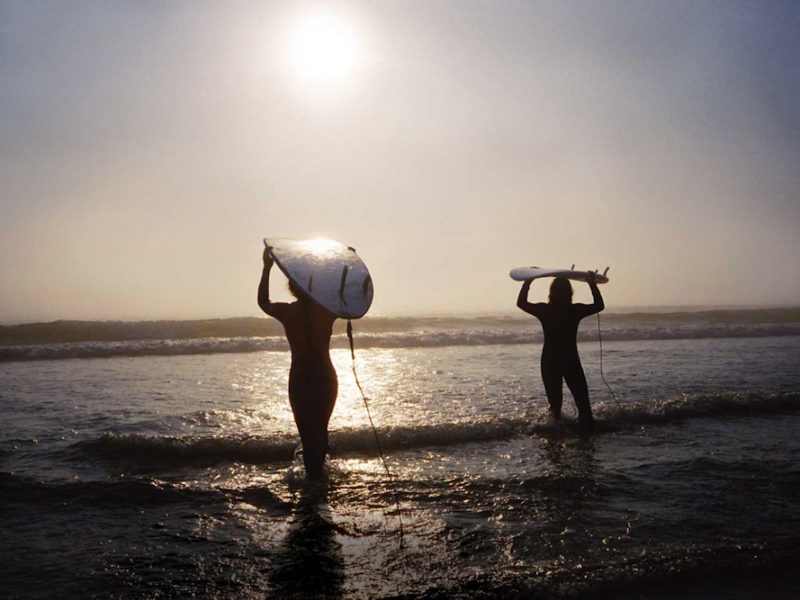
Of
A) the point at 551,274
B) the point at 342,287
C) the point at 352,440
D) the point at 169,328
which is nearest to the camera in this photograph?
the point at 342,287

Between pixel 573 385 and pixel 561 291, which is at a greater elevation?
pixel 561 291

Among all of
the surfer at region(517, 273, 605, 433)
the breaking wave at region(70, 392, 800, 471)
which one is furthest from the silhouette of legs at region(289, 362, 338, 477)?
the surfer at region(517, 273, 605, 433)

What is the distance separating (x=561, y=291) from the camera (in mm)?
7570

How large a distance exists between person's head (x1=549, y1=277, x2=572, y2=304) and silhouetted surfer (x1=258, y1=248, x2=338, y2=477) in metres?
3.53

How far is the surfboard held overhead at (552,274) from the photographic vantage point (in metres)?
7.37

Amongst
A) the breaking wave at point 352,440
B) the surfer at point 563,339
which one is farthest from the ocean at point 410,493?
the surfer at point 563,339

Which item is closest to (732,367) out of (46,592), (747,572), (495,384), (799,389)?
(799,389)

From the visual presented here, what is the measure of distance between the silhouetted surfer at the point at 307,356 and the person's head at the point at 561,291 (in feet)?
11.6

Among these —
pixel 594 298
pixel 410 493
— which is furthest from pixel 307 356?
pixel 594 298

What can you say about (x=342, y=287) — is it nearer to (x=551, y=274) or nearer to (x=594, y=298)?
(x=551, y=274)

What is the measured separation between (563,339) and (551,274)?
0.89m

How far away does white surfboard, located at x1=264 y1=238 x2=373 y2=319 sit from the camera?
496 centimetres

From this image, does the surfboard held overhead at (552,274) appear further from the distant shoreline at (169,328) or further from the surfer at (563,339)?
the distant shoreline at (169,328)

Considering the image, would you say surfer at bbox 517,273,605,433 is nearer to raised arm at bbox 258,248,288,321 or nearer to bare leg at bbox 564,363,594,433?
bare leg at bbox 564,363,594,433
